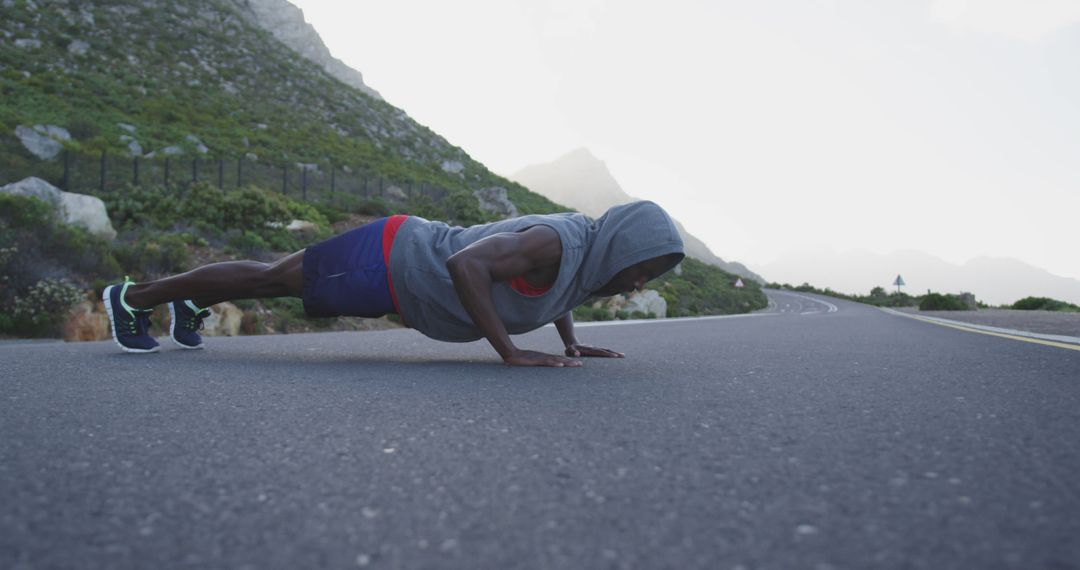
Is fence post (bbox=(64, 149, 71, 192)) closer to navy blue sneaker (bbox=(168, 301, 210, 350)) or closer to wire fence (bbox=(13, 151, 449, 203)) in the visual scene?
wire fence (bbox=(13, 151, 449, 203))

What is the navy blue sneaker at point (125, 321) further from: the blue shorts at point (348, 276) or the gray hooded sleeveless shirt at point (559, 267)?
the gray hooded sleeveless shirt at point (559, 267)

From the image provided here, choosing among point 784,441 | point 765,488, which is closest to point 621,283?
point 784,441

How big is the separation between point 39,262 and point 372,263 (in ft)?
18.3

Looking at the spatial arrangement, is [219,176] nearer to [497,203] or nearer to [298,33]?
[497,203]

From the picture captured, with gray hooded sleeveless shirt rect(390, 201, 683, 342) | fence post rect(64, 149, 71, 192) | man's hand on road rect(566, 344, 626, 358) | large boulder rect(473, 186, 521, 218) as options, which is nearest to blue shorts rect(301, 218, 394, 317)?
gray hooded sleeveless shirt rect(390, 201, 683, 342)

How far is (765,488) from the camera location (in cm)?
112

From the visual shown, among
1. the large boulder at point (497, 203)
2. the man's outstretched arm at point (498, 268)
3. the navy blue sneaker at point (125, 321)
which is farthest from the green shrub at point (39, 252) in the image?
A: the large boulder at point (497, 203)

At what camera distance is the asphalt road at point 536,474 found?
851 millimetres

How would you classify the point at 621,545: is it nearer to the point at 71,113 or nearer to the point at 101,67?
the point at 71,113

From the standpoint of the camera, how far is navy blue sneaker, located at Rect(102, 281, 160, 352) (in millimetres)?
3514

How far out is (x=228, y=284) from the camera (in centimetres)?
344

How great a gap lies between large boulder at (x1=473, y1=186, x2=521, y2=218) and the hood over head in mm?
28063

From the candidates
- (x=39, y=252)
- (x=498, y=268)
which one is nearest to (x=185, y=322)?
(x=498, y=268)

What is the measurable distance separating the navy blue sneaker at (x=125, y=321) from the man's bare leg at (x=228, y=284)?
0.11ft
